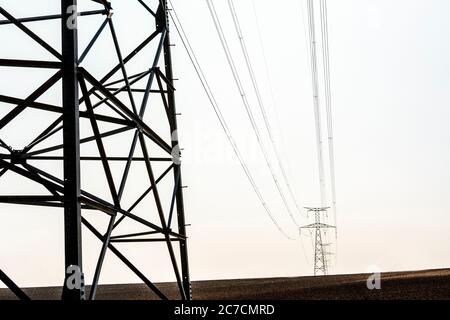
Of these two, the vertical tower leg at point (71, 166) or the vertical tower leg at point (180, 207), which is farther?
the vertical tower leg at point (180, 207)

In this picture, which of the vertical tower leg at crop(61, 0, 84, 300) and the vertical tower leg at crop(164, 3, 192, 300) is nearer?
the vertical tower leg at crop(61, 0, 84, 300)

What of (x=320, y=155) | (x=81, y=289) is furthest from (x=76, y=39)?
(x=320, y=155)

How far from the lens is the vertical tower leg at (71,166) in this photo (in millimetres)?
7926

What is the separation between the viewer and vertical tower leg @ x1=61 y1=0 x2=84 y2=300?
793 centimetres

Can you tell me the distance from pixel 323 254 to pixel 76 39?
5230 centimetres

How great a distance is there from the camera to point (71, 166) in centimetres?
809

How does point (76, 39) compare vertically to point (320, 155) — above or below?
below

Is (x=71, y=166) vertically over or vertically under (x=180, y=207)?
under

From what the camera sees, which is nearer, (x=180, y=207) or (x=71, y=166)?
(x=71, y=166)
